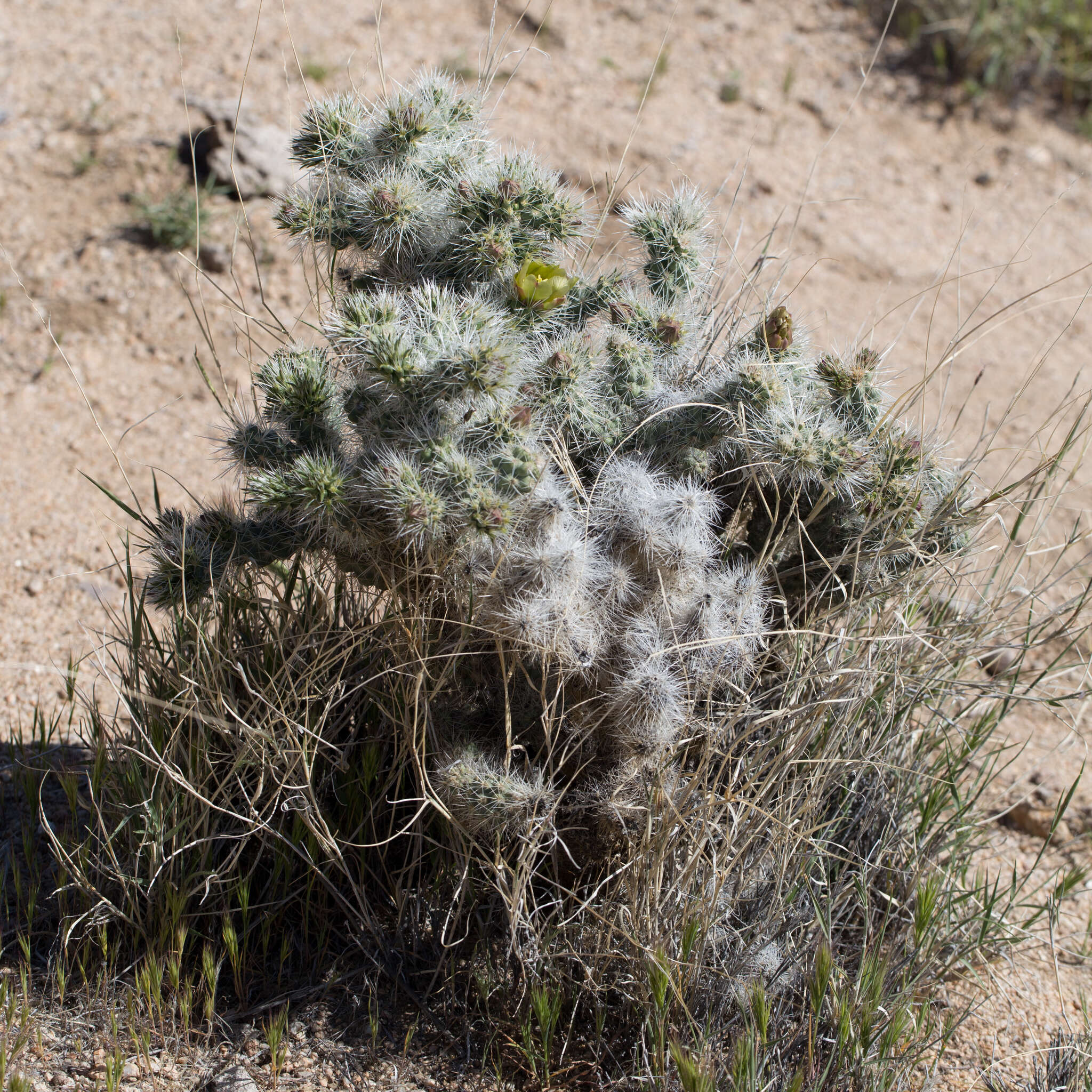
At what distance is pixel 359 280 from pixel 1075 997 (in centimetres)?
224

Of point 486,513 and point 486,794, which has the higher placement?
point 486,513

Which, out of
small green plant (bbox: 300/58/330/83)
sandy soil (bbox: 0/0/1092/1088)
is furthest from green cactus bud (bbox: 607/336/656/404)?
small green plant (bbox: 300/58/330/83)

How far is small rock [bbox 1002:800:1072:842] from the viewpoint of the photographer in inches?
116

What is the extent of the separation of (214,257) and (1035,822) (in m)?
3.61

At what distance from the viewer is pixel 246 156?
4.64 meters

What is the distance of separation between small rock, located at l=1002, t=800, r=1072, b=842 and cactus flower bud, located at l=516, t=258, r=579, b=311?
75.9 inches

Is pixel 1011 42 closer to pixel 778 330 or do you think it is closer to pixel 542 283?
pixel 778 330

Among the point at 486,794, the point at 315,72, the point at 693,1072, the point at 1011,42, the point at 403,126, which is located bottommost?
the point at 693,1072

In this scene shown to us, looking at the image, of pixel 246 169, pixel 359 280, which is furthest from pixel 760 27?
pixel 359 280

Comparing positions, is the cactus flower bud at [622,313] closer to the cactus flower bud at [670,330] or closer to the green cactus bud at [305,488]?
the cactus flower bud at [670,330]

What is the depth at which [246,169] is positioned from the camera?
15.3ft

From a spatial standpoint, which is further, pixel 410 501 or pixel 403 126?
pixel 403 126

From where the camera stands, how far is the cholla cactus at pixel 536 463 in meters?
1.88

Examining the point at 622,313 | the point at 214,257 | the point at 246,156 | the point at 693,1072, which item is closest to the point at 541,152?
the point at 246,156
